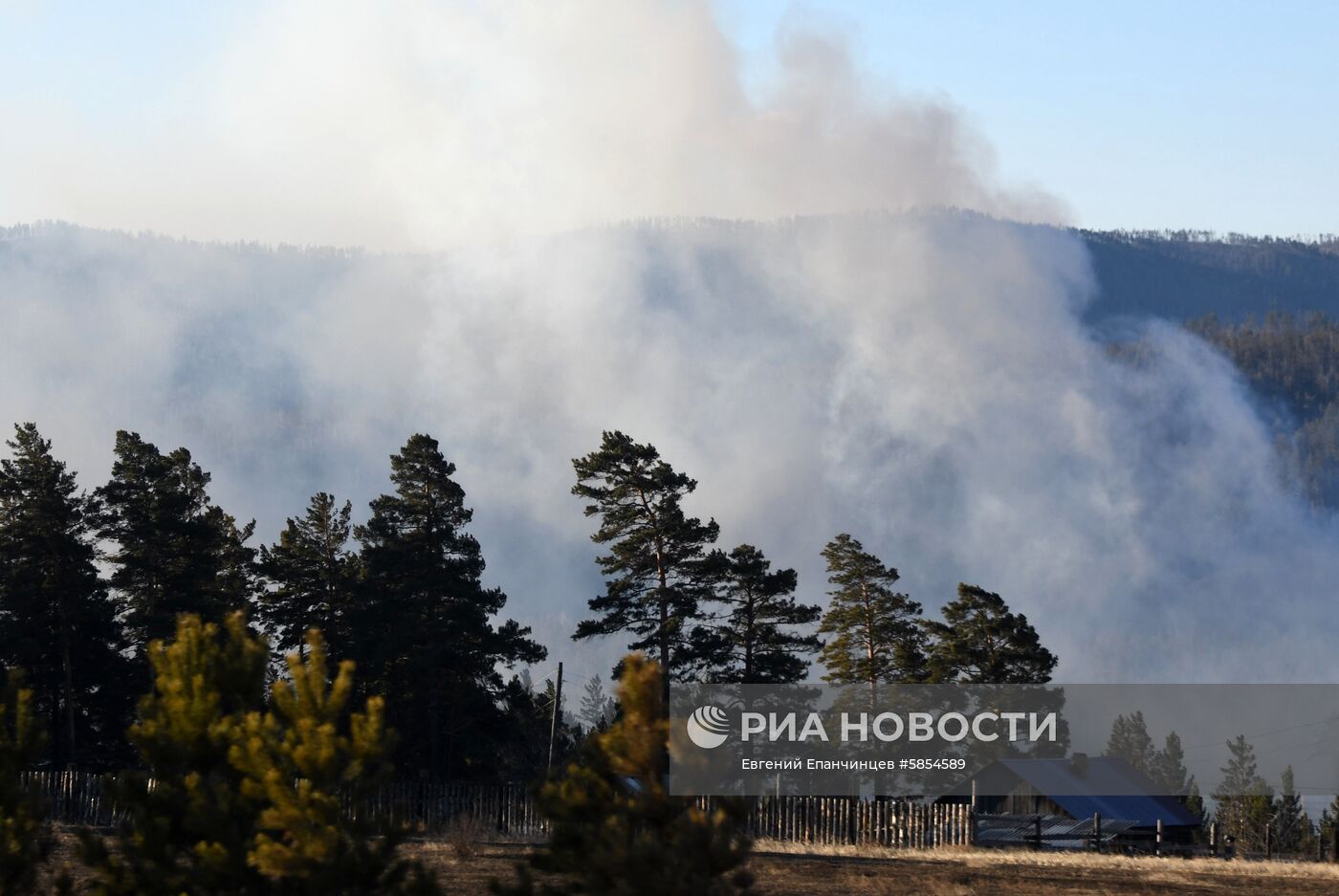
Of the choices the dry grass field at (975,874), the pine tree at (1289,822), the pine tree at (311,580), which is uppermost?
the pine tree at (311,580)

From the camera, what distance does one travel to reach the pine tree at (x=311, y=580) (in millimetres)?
54750

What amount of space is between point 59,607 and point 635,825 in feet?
136

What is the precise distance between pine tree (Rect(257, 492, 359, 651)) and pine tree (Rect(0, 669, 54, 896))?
34680mm

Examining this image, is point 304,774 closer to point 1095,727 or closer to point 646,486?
point 646,486

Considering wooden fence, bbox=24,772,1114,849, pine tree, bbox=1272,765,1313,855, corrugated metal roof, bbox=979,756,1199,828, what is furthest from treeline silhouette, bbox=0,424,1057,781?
pine tree, bbox=1272,765,1313,855

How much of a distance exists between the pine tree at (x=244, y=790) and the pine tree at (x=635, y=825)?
5.45 feet

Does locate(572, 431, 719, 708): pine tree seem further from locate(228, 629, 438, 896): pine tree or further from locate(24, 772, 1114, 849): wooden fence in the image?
locate(228, 629, 438, 896): pine tree

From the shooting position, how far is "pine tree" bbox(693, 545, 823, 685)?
1954 inches

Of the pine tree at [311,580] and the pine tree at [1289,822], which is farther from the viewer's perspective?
the pine tree at [1289,822]

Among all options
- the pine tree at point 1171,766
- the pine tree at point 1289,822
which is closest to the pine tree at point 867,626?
the pine tree at point 1289,822

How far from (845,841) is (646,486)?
44.3 feet

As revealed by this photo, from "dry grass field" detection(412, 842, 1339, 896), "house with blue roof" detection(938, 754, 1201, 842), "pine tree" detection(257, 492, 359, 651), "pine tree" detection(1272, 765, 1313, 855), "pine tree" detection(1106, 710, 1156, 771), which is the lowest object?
"pine tree" detection(1272, 765, 1313, 855)

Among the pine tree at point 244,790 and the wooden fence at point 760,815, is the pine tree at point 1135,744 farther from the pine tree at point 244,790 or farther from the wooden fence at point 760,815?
the pine tree at point 244,790

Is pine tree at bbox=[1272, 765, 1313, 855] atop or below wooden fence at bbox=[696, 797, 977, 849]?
below
